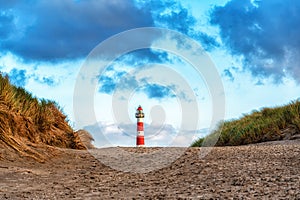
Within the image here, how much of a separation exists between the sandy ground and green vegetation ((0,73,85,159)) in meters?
0.72

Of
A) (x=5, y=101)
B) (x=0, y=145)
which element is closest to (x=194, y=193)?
(x=0, y=145)

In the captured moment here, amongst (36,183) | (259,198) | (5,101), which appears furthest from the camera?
(5,101)

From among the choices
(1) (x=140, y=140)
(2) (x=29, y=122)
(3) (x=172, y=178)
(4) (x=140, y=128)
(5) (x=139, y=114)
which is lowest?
(3) (x=172, y=178)

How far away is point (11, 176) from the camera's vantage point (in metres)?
7.29

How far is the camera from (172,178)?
649cm

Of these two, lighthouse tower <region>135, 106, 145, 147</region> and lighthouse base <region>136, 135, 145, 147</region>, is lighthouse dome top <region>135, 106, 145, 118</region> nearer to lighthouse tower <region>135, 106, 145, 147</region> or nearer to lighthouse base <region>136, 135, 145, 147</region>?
lighthouse tower <region>135, 106, 145, 147</region>

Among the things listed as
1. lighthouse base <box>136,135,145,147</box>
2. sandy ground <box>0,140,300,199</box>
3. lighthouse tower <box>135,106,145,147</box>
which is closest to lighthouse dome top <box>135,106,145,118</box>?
lighthouse tower <box>135,106,145,147</box>

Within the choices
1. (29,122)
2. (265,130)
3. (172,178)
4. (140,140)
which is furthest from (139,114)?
(172,178)

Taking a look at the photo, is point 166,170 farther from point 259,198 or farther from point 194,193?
point 259,198

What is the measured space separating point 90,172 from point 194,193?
2892 millimetres

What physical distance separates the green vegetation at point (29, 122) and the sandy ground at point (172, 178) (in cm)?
72

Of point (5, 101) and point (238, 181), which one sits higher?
point (5, 101)

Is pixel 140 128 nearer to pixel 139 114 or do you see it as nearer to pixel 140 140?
pixel 140 140

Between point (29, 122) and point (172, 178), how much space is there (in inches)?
168
